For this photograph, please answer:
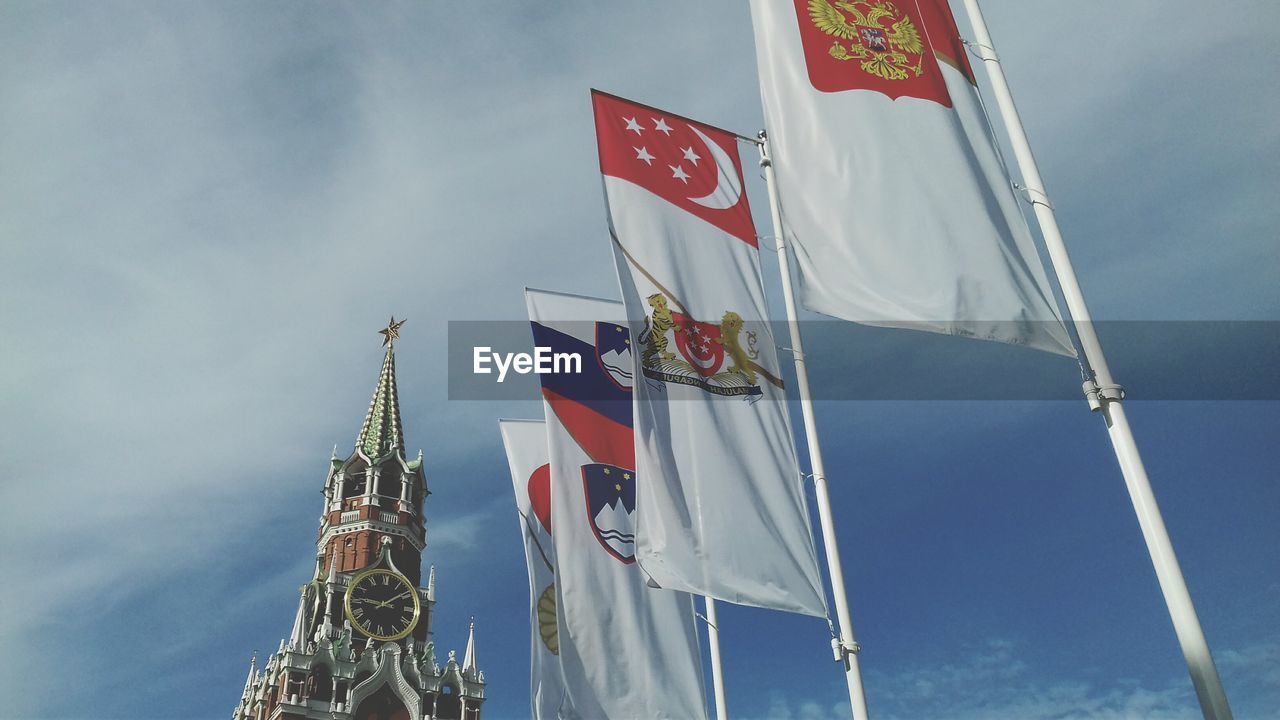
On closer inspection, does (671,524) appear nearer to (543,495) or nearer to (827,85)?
→ (827,85)

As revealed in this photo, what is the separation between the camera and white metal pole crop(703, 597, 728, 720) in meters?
19.1

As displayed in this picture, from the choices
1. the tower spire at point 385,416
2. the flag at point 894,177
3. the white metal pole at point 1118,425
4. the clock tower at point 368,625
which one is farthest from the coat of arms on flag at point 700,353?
the tower spire at point 385,416

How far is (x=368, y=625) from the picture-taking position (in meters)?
63.4

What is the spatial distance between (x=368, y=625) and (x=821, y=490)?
55.5 meters

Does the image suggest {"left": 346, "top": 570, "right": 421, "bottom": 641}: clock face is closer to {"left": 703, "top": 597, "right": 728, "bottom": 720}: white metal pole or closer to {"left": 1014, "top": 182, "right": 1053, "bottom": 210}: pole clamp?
{"left": 703, "top": 597, "right": 728, "bottom": 720}: white metal pole

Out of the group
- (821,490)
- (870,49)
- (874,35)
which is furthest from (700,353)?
(874,35)

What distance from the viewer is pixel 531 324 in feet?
73.5

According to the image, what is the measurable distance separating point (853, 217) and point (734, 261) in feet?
12.6

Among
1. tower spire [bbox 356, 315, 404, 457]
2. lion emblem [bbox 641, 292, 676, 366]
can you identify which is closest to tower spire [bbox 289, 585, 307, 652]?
tower spire [bbox 356, 315, 404, 457]

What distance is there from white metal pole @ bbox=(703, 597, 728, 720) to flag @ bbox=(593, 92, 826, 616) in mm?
6224

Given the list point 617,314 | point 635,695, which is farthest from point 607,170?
point 635,695

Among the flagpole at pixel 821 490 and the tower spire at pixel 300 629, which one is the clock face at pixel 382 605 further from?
the flagpole at pixel 821 490

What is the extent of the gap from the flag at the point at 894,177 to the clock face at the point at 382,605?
188 feet

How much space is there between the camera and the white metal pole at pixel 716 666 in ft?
62.5
